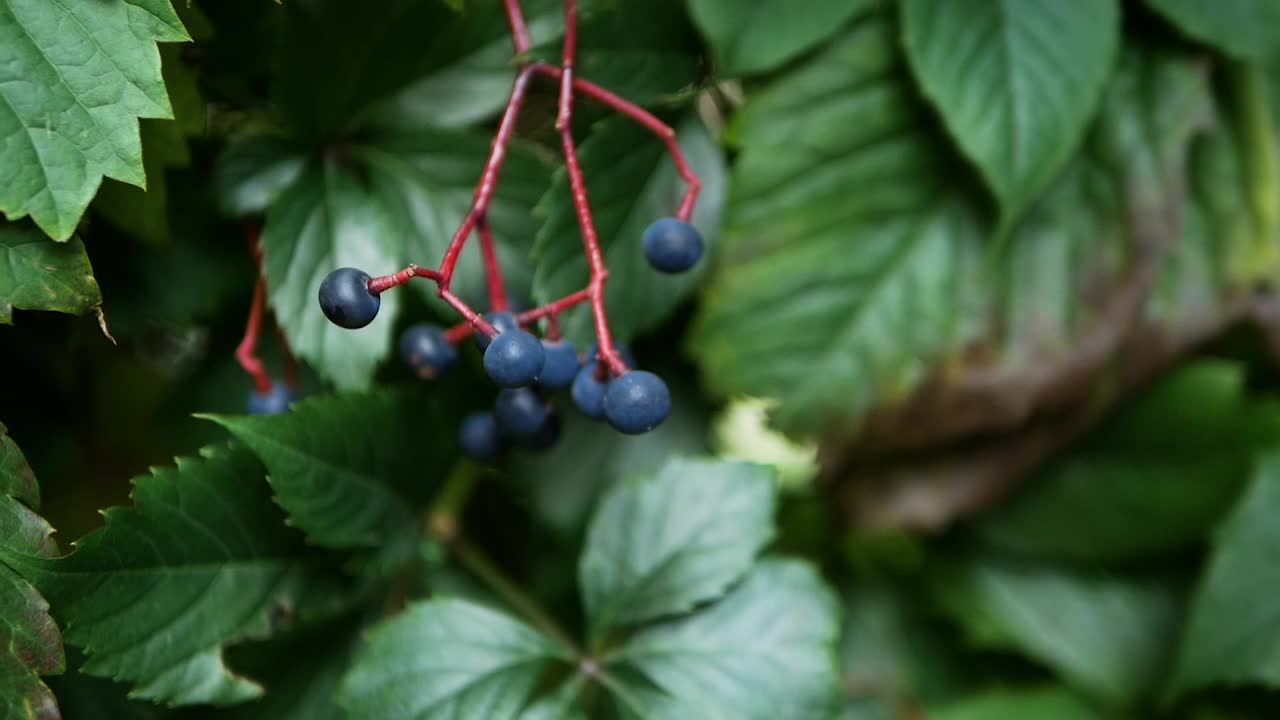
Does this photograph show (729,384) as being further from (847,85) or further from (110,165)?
(110,165)

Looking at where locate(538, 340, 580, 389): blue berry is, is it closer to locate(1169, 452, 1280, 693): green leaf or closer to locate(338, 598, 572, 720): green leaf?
locate(338, 598, 572, 720): green leaf

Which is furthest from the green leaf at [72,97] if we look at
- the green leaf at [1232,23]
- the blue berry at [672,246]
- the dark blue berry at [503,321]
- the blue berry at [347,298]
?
the green leaf at [1232,23]

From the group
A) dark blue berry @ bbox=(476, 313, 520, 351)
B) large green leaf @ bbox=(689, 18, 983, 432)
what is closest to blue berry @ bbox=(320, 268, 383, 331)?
dark blue berry @ bbox=(476, 313, 520, 351)

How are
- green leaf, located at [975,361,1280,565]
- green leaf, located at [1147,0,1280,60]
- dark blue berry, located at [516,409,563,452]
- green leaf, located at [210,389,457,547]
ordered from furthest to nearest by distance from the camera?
green leaf, located at [975,361,1280,565] → green leaf, located at [1147,0,1280,60] → dark blue berry, located at [516,409,563,452] → green leaf, located at [210,389,457,547]

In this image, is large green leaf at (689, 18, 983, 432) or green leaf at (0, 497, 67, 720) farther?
large green leaf at (689, 18, 983, 432)

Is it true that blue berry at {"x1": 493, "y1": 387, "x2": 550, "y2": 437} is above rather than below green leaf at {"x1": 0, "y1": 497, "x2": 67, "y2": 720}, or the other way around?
below

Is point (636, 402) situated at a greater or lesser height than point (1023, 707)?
greater

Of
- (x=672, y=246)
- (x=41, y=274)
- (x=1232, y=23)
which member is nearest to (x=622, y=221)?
(x=672, y=246)

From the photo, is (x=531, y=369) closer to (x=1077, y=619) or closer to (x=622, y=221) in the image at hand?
(x=622, y=221)
